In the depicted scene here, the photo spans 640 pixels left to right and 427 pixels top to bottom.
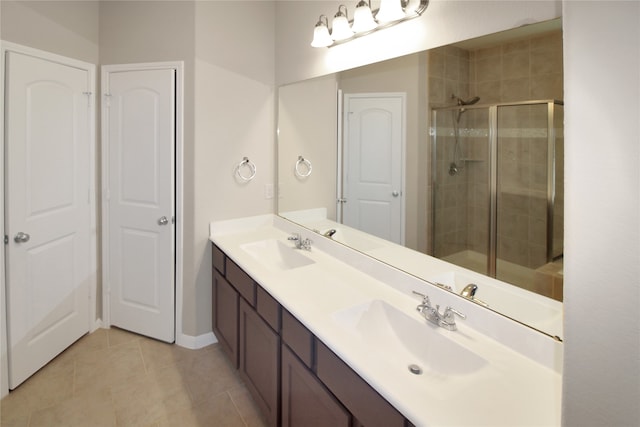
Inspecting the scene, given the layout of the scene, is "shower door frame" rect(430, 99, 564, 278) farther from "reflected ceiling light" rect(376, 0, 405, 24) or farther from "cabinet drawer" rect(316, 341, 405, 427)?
→ "cabinet drawer" rect(316, 341, 405, 427)

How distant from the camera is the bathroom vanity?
3.16ft

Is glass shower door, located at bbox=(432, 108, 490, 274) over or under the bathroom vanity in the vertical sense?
over

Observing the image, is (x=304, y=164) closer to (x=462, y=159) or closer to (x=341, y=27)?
(x=341, y=27)

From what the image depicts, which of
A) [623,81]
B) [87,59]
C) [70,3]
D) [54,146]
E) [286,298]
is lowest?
[286,298]

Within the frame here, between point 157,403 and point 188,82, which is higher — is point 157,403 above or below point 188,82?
below

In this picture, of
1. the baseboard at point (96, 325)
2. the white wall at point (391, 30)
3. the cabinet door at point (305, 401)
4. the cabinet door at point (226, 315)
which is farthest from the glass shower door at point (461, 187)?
the baseboard at point (96, 325)

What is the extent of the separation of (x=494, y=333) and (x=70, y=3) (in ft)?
10.1

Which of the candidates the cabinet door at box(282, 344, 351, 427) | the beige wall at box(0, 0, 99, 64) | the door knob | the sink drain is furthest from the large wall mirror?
the door knob

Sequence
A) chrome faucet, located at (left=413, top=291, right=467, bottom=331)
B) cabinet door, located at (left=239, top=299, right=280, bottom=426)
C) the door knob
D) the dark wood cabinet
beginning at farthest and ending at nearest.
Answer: the door knob → cabinet door, located at (left=239, top=299, right=280, bottom=426) → chrome faucet, located at (left=413, top=291, right=467, bottom=331) → the dark wood cabinet

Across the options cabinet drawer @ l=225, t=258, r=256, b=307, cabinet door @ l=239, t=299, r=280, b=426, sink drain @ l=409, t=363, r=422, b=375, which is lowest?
cabinet door @ l=239, t=299, r=280, b=426

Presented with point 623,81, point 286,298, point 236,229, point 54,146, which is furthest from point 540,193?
point 54,146

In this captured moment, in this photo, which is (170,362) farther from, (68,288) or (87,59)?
(87,59)

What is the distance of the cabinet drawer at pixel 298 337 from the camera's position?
1.36 m

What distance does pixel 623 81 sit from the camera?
0.60 meters
